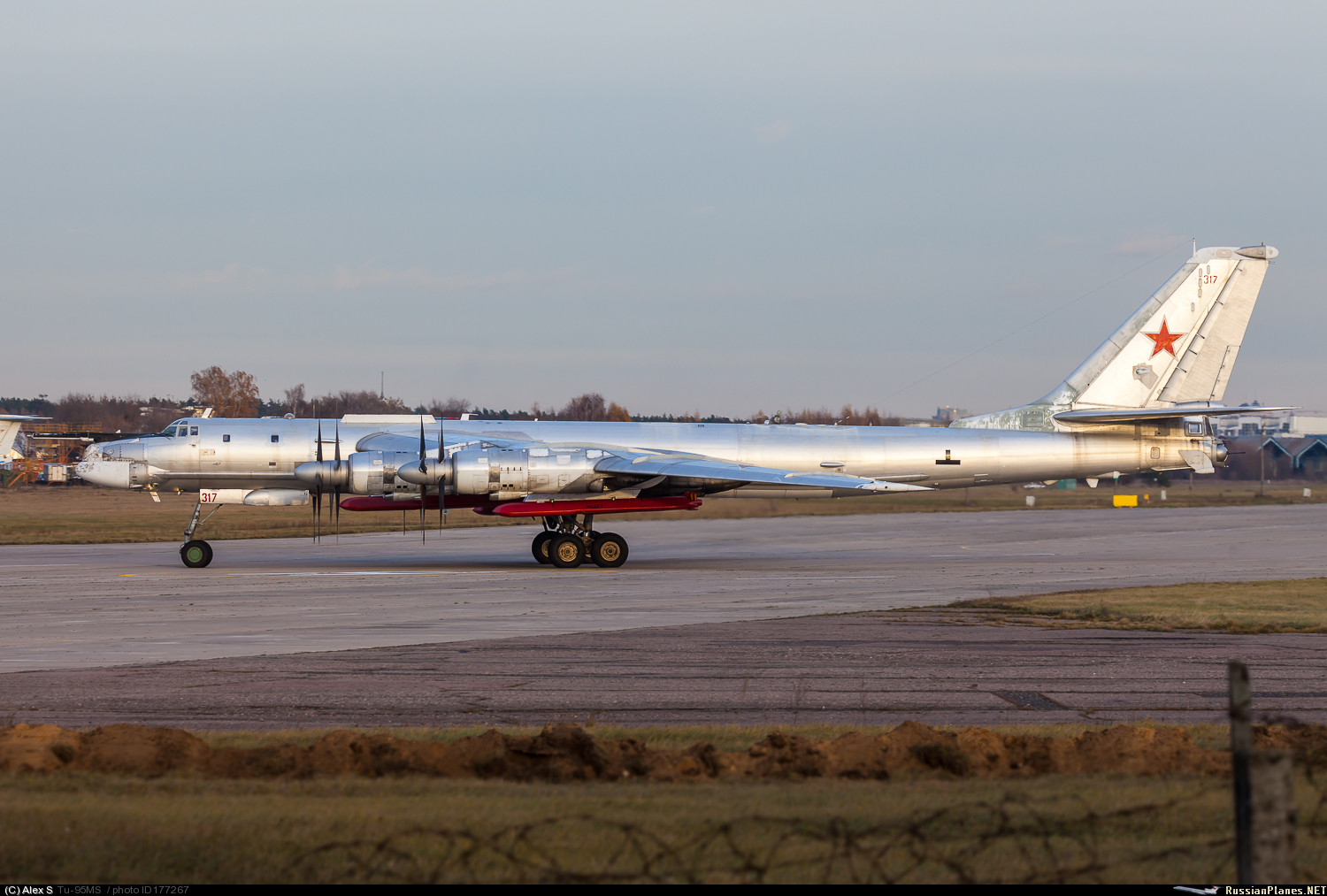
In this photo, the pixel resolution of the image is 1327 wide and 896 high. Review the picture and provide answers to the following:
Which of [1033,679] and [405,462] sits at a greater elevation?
[405,462]

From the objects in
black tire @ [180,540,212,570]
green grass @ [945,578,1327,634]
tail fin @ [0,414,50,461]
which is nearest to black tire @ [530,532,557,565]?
black tire @ [180,540,212,570]

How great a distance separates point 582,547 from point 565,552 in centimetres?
47

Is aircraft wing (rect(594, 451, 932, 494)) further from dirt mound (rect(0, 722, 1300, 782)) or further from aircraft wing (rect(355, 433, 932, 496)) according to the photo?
dirt mound (rect(0, 722, 1300, 782))

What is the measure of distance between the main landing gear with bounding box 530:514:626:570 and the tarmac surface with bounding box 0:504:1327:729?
65 centimetres

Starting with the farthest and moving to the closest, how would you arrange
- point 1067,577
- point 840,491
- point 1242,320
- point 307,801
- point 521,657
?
point 1242,320 < point 840,491 < point 1067,577 < point 521,657 < point 307,801

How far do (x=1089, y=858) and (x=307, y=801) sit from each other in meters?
3.96

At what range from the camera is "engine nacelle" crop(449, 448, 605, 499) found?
86.1 ft

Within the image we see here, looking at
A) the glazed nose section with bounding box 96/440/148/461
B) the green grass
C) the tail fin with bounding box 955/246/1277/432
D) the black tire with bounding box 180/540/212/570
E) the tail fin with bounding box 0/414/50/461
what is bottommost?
the green grass

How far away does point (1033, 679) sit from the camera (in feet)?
39.3

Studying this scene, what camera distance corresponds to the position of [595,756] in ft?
24.5

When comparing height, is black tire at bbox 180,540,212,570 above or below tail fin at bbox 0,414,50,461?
below

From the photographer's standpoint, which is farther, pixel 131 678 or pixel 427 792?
pixel 131 678
